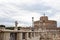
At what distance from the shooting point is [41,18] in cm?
3394

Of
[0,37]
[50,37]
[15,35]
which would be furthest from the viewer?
[50,37]

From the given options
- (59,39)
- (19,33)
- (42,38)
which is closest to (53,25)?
(59,39)

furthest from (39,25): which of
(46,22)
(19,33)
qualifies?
(19,33)

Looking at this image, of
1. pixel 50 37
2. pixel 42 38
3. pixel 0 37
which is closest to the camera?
pixel 0 37

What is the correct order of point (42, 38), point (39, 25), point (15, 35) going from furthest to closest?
point (39, 25)
point (42, 38)
point (15, 35)

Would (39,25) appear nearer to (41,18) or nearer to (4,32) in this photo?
(41,18)

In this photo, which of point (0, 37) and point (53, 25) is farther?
point (53, 25)

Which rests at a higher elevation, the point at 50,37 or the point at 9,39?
the point at 9,39

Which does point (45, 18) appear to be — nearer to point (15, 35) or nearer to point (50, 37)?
point (50, 37)

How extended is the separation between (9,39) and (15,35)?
111cm

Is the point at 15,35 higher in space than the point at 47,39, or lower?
higher

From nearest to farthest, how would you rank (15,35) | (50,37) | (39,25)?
(15,35), (50,37), (39,25)

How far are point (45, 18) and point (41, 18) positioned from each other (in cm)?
89

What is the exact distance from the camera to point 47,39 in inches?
757
